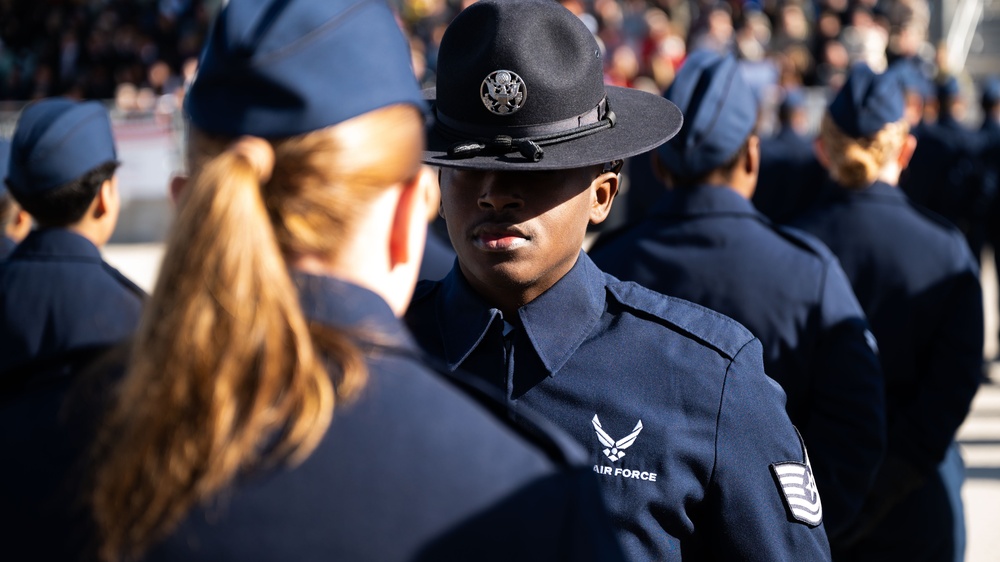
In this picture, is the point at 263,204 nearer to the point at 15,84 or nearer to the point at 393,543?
the point at 393,543

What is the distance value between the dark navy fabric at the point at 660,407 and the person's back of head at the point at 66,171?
1.72 metres

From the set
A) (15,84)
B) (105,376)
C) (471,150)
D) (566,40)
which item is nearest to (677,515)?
(471,150)

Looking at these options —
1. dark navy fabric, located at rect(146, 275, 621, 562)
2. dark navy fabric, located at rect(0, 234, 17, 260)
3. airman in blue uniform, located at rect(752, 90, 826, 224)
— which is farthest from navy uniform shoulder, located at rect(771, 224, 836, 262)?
airman in blue uniform, located at rect(752, 90, 826, 224)

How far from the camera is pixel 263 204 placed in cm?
117

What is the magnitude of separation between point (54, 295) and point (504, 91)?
1.59 metres

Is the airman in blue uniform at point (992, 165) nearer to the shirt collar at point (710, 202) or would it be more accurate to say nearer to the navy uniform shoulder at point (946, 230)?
the navy uniform shoulder at point (946, 230)

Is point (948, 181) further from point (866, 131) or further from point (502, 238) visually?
point (502, 238)

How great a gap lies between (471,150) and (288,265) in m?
0.91

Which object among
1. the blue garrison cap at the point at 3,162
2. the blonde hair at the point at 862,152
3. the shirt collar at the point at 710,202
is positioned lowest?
the blue garrison cap at the point at 3,162

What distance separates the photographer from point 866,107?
372 centimetres

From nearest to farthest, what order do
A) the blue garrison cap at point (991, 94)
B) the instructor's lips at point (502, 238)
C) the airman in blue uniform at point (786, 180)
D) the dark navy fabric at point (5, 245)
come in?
the instructor's lips at point (502, 238) → the dark navy fabric at point (5, 245) → the airman in blue uniform at point (786, 180) → the blue garrison cap at point (991, 94)

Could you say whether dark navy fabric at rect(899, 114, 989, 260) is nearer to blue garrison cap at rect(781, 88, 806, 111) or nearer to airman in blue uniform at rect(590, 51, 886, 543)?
blue garrison cap at rect(781, 88, 806, 111)

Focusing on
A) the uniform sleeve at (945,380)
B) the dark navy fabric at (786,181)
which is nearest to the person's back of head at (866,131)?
the uniform sleeve at (945,380)

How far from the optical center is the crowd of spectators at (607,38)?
14.0m
